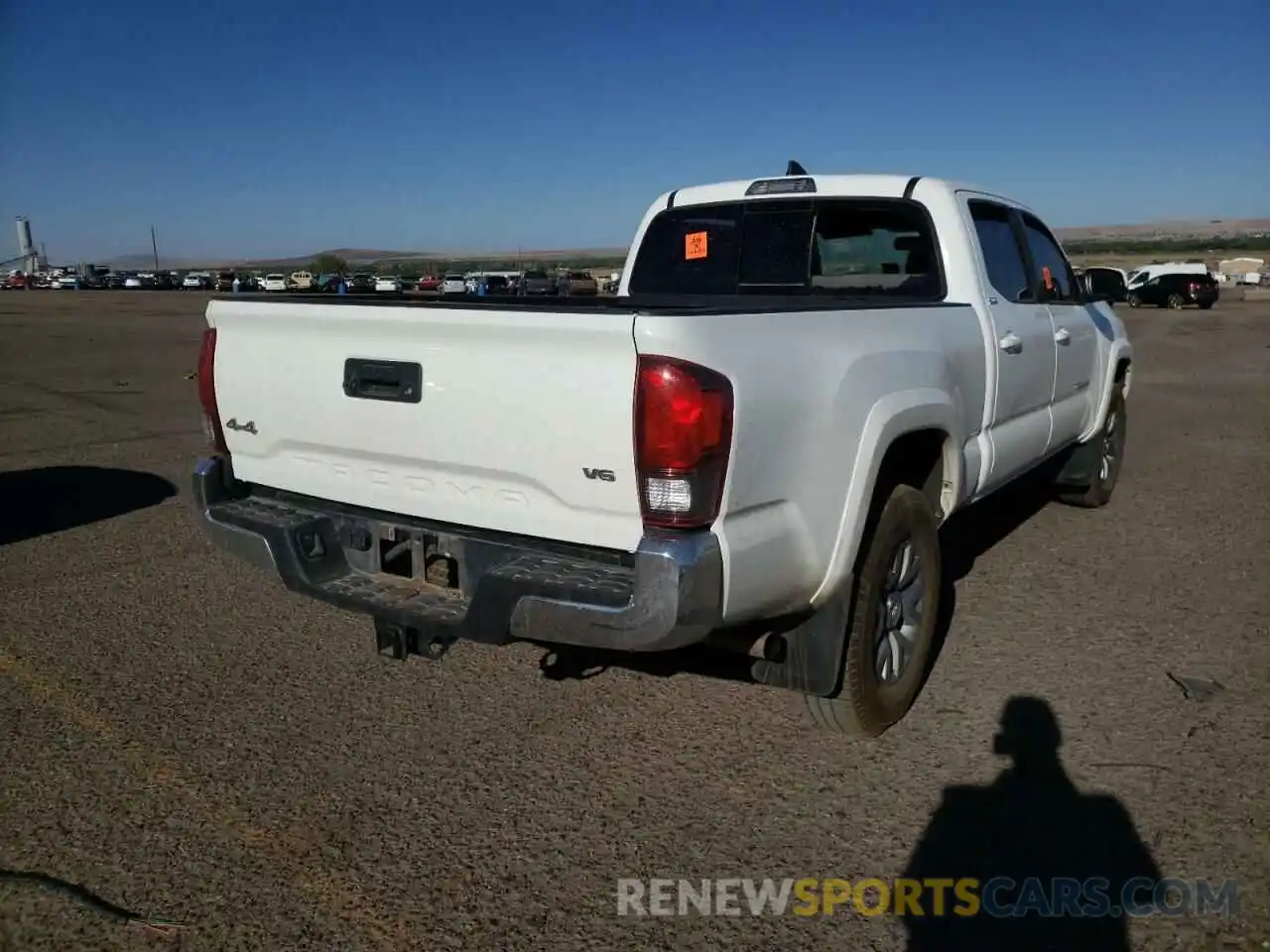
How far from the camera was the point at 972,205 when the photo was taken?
4.91 m

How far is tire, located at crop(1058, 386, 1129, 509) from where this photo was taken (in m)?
6.99

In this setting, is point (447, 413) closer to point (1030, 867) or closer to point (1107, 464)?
point (1030, 867)

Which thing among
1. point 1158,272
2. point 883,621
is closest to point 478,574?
point 883,621

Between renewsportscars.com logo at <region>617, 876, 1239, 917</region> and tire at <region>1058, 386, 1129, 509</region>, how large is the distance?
453 centimetres

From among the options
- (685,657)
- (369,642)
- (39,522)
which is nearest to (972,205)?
(685,657)

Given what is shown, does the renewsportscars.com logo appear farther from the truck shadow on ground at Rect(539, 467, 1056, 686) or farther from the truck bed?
the truck bed

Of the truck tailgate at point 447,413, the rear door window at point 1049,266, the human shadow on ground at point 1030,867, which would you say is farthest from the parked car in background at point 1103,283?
the truck tailgate at point 447,413

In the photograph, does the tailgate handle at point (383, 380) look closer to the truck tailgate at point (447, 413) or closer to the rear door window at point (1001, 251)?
the truck tailgate at point (447, 413)

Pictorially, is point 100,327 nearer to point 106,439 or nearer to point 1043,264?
point 106,439

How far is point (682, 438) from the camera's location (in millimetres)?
2633

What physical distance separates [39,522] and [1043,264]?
21.1ft

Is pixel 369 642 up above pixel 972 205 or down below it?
below

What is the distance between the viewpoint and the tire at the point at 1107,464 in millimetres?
6987

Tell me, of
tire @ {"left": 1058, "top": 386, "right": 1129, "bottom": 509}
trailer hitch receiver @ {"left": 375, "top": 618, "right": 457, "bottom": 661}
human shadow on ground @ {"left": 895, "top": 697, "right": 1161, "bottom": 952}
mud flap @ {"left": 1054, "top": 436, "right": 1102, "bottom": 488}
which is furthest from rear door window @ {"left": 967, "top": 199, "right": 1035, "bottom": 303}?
trailer hitch receiver @ {"left": 375, "top": 618, "right": 457, "bottom": 661}
